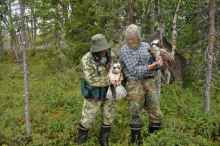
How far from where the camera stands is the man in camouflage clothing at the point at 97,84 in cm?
767

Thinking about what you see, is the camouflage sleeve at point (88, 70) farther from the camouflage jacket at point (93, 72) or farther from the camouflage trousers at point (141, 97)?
the camouflage trousers at point (141, 97)

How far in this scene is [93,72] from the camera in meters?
7.66

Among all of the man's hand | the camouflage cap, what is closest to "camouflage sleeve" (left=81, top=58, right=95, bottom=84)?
the camouflage cap

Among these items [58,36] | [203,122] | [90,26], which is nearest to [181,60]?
[90,26]

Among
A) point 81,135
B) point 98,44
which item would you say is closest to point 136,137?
point 81,135

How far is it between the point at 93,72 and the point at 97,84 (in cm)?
27

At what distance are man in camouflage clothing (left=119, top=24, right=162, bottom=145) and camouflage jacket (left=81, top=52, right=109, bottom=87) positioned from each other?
462 millimetres

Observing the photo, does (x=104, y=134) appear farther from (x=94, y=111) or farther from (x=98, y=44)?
(x=98, y=44)

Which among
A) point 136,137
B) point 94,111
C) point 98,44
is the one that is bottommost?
point 136,137

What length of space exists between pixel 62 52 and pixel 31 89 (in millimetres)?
5063

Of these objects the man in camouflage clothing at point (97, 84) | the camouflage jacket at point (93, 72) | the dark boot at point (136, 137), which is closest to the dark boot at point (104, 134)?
the man in camouflage clothing at point (97, 84)

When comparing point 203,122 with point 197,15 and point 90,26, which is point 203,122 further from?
point 90,26

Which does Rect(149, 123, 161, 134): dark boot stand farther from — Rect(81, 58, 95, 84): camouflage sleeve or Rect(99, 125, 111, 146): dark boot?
Rect(81, 58, 95, 84): camouflage sleeve

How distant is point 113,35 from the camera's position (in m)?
16.2
